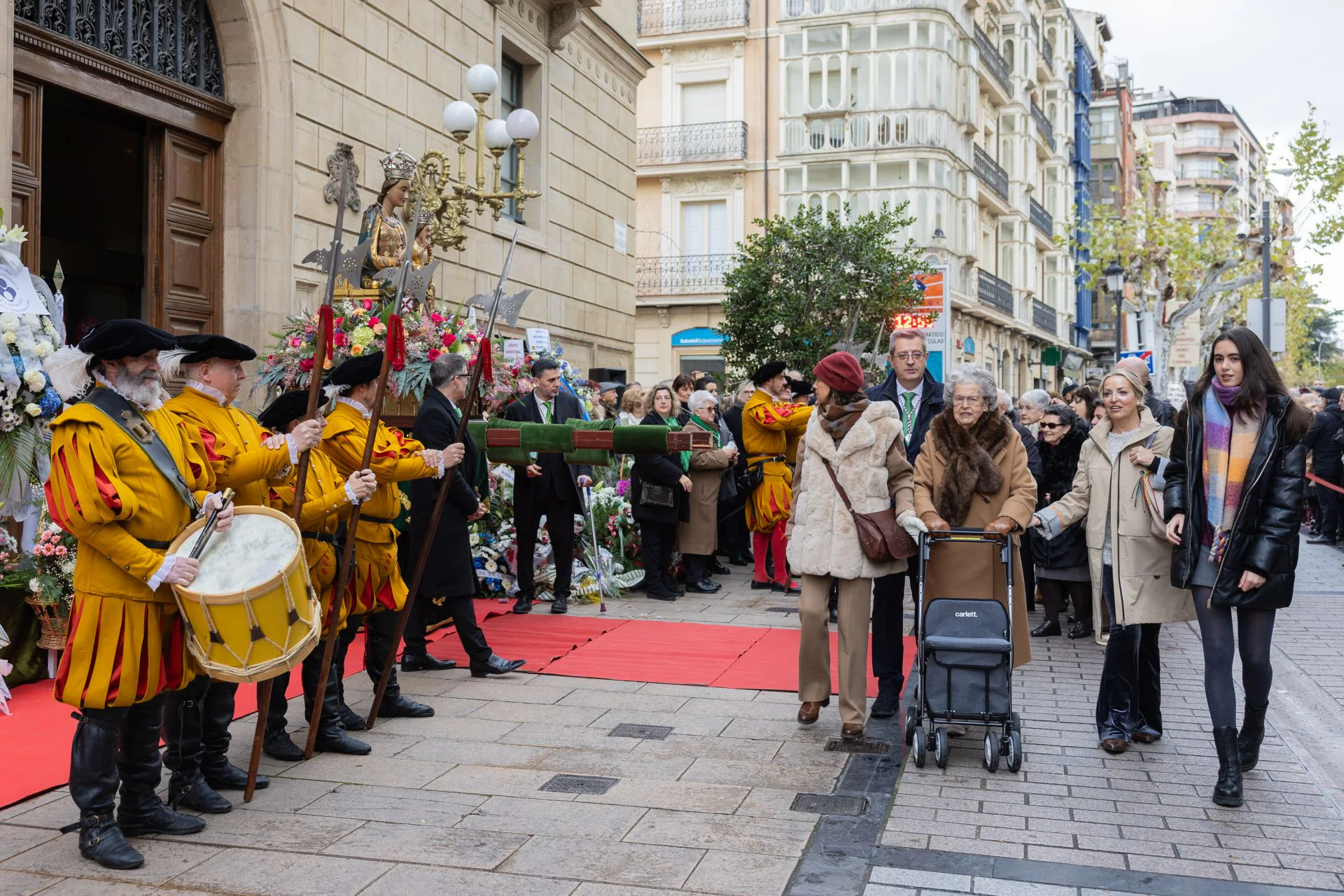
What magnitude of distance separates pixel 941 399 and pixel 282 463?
3871 mm

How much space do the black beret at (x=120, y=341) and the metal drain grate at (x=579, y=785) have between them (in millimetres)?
2424

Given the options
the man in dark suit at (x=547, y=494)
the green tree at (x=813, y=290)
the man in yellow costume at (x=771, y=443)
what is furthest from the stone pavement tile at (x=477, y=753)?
the green tree at (x=813, y=290)

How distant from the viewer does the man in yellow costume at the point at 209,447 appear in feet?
16.7

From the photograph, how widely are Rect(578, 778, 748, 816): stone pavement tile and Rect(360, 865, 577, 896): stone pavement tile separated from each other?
939 mm

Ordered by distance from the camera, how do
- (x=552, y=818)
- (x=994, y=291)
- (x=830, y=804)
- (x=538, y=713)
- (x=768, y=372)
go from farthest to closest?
(x=994, y=291)
(x=768, y=372)
(x=538, y=713)
(x=830, y=804)
(x=552, y=818)

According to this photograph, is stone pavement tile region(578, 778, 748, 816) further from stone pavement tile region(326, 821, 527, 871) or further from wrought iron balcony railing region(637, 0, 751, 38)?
wrought iron balcony railing region(637, 0, 751, 38)

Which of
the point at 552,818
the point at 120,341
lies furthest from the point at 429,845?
the point at 120,341

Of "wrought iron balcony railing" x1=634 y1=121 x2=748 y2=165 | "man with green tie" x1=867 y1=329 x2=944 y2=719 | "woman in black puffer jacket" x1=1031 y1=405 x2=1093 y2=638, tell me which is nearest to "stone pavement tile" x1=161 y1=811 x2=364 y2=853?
"man with green tie" x1=867 y1=329 x2=944 y2=719

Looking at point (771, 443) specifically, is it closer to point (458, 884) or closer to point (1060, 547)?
point (1060, 547)

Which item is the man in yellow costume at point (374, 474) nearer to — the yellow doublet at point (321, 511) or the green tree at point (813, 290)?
the yellow doublet at point (321, 511)

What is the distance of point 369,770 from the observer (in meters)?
5.78

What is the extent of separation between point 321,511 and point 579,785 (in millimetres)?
1647

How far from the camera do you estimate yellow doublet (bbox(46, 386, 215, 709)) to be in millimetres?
4492

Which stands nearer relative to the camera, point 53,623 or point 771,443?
point 53,623
